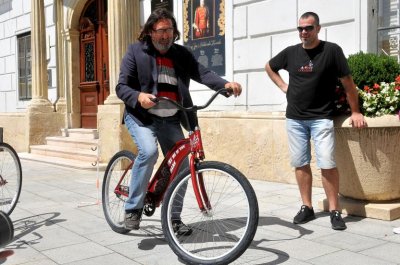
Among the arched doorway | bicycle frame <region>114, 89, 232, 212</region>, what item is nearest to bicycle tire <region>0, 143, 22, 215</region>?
bicycle frame <region>114, 89, 232, 212</region>

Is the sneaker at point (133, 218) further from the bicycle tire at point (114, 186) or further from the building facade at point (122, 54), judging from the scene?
the building facade at point (122, 54)

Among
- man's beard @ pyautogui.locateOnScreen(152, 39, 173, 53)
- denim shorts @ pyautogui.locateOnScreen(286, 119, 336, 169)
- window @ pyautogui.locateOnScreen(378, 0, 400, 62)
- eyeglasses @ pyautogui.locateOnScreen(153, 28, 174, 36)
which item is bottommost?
denim shorts @ pyautogui.locateOnScreen(286, 119, 336, 169)

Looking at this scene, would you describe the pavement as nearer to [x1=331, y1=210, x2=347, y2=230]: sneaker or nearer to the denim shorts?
[x1=331, y1=210, x2=347, y2=230]: sneaker

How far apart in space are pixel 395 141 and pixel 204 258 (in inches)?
88.3

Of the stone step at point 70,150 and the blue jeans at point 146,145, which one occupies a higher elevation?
the blue jeans at point 146,145

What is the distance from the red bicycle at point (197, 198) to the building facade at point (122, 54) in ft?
9.47

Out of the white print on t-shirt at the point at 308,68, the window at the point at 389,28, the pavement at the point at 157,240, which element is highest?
the window at the point at 389,28

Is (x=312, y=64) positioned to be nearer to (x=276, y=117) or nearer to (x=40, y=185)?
(x=276, y=117)

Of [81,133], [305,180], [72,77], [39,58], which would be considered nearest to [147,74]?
[305,180]

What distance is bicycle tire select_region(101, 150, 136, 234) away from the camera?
14.4 ft

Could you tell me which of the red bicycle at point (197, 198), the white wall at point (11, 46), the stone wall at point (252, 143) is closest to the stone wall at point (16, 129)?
the white wall at point (11, 46)

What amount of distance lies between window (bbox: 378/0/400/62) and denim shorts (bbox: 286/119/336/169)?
7.36ft

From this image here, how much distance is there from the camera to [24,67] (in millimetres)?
13898

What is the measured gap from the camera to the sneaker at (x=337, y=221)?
438cm
